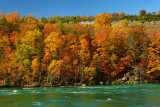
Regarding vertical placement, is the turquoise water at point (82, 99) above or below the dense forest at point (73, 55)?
below

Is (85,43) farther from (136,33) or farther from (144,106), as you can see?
(144,106)

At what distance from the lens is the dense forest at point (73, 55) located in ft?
194

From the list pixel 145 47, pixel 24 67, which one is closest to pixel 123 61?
pixel 145 47

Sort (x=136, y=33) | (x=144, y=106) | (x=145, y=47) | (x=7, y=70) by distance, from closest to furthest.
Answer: (x=144, y=106) < (x=7, y=70) < (x=145, y=47) < (x=136, y=33)

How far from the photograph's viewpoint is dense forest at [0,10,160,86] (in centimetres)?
5903

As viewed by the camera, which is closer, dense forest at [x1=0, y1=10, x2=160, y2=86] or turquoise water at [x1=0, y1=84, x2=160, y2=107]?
turquoise water at [x1=0, y1=84, x2=160, y2=107]

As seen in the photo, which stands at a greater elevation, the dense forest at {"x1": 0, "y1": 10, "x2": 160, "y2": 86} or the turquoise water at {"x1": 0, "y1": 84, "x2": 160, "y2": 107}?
the dense forest at {"x1": 0, "y1": 10, "x2": 160, "y2": 86}

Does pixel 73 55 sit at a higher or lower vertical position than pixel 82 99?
higher

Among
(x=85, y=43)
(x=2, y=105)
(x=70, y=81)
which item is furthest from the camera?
(x=85, y=43)

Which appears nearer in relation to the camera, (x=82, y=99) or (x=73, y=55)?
(x=82, y=99)

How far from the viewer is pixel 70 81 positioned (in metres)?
62.7

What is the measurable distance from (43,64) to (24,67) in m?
5.57

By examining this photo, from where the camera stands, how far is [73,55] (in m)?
66.7

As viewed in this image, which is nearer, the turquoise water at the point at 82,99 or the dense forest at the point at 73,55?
the turquoise water at the point at 82,99
